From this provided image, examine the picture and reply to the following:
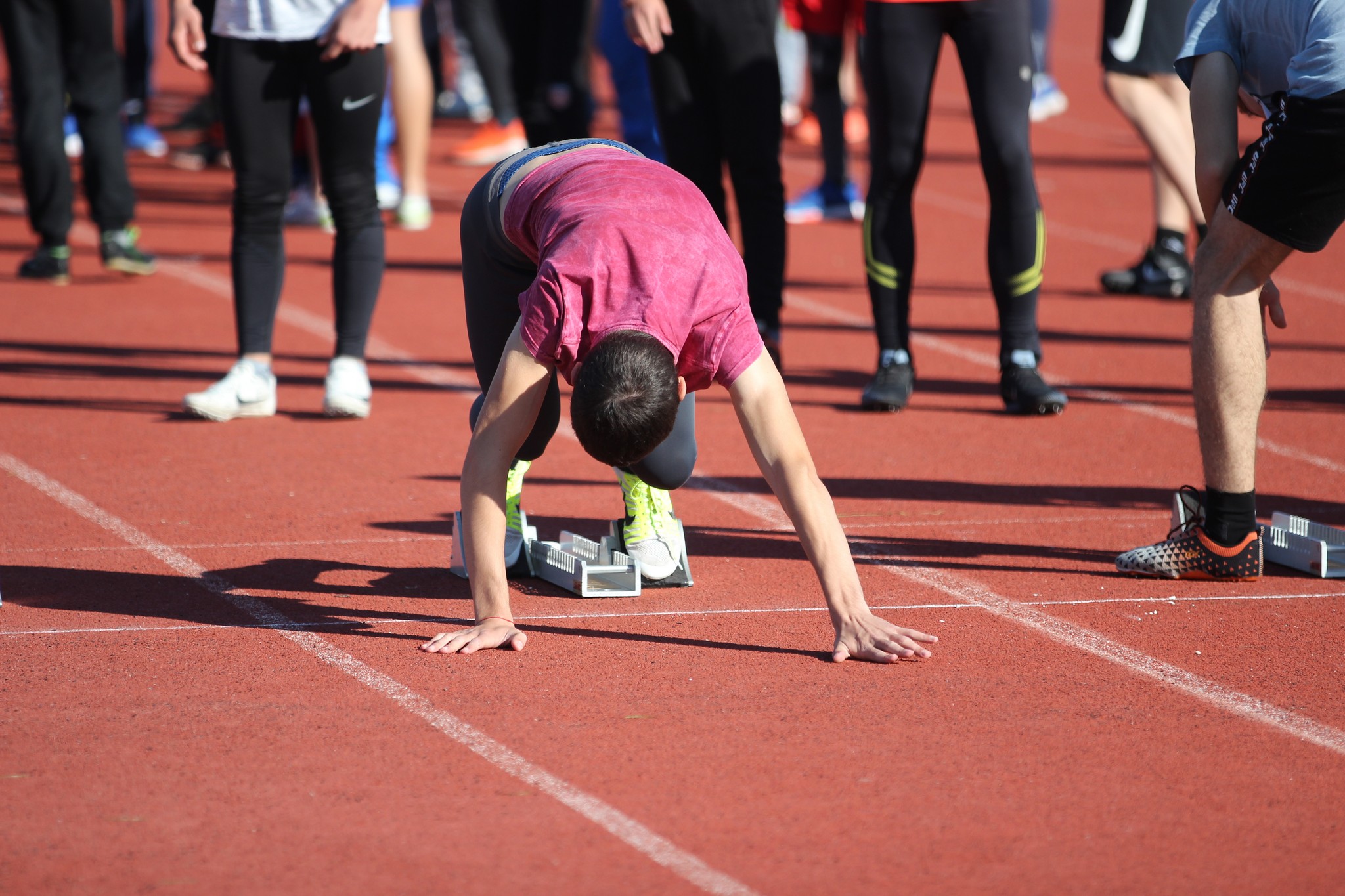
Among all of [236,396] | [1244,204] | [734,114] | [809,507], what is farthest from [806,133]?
[809,507]

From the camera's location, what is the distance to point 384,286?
365 inches

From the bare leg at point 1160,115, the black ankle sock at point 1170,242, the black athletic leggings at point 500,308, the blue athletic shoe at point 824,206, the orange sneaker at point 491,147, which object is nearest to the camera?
the black athletic leggings at point 500,308

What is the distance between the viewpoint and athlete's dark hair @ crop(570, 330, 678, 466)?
3293 millimetres

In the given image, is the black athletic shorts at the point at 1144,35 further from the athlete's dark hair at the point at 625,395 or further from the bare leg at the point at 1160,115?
the athlete's dark hair at the point at 625,395

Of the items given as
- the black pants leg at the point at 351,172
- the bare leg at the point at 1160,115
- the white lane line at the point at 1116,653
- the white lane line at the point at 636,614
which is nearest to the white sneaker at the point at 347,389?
the black pants leg at the point at 351,172

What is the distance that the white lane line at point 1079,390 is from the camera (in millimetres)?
6074

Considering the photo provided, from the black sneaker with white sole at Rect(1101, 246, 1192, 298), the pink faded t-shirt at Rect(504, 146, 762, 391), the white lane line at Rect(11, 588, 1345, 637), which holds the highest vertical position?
the pink faded t-shirt at Rect(504, 146, 762, 391)

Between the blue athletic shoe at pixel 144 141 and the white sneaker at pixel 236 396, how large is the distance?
28.5 ft

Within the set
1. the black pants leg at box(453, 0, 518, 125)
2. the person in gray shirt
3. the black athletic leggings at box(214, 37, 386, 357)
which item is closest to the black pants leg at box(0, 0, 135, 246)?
the black athletic leggings at box(214, 37, 386, 357)

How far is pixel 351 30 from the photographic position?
5969 mm

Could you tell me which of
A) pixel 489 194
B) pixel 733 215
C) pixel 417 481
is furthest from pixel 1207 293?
pixel 733 215

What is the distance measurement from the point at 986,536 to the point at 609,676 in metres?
1.73

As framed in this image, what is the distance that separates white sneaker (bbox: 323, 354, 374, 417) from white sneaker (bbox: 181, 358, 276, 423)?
0.84ft

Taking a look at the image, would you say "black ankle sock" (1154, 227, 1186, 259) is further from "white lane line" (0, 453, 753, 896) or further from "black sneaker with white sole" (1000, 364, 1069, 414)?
"white lane line" (0, 453, 753, 896)
